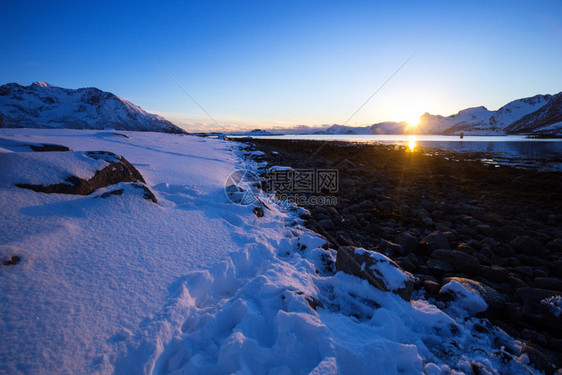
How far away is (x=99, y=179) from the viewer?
3.54 meters

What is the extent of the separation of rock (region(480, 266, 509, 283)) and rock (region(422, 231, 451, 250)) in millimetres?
792

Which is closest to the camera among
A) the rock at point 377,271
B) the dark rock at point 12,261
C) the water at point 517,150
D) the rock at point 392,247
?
the dark rock at point 12,261

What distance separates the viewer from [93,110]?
112m

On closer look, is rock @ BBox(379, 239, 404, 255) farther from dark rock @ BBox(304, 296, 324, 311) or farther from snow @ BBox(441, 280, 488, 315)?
dark rock @ BBox(304, 296, 324, 311)

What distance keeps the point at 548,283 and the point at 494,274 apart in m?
0.68

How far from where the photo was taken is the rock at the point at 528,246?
15.1ft

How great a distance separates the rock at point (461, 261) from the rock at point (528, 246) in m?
1.75

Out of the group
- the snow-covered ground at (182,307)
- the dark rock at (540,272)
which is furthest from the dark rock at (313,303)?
the dark rock at (540,272)

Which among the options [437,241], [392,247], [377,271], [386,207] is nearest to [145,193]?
[377,271]

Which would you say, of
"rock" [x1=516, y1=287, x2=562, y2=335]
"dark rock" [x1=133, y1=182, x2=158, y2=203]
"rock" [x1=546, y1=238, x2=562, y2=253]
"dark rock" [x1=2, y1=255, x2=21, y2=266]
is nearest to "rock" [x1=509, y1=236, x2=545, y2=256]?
"rock" [x1=546, y1=238, x2=562, y2=253]

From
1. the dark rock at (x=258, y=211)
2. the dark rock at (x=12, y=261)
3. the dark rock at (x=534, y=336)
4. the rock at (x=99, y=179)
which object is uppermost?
the rock at (x=99, y=179)

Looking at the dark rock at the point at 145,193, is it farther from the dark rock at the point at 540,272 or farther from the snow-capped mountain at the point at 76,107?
the snow-capped mountain at the point at 76,107

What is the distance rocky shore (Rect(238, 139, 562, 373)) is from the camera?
9.69 feet

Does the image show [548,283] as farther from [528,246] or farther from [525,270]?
[528,246]
